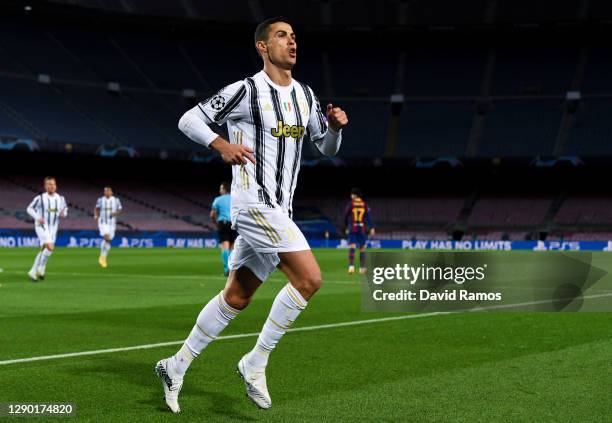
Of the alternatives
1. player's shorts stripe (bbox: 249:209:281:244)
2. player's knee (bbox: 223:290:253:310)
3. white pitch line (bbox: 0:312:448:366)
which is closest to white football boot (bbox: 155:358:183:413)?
player's knee (bbox: 223:290:253:310)

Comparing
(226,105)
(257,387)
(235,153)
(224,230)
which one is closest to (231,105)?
(226,105)

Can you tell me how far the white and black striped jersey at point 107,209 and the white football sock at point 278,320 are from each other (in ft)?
68.4

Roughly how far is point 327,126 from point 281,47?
2.25 ft

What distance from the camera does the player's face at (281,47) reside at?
19.0ft

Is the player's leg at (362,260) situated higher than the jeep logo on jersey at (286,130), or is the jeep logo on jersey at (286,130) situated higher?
the player's leg at (362,260)

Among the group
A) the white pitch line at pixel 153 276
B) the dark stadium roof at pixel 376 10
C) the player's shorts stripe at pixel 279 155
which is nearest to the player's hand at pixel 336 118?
the player's shorts stripe at pixel 279 155

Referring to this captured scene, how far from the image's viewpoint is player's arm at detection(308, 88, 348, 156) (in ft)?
19.6

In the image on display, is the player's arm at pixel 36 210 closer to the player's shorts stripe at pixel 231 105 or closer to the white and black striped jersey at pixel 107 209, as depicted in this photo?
the white and black striped jersey at pixel 107 209

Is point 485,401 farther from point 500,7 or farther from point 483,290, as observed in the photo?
point 500,7

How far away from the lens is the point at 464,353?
792cm

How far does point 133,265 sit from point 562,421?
2160cm

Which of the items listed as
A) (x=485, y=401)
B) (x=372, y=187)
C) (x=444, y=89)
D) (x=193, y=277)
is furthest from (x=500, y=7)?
(x=485, y=401)

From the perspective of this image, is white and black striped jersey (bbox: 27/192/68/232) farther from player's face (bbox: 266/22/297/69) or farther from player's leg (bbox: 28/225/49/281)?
player's face (bbox: 266/22/297/69)

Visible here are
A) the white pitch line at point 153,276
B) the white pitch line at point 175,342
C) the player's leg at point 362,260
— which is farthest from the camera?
the player's leg at point 362,260
